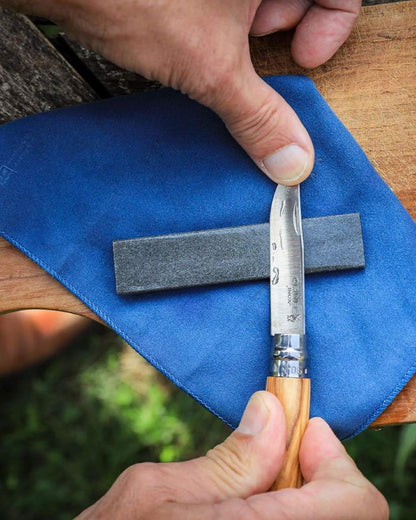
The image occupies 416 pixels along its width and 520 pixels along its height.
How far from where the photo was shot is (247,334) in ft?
2.72

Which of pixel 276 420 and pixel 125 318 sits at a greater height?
pixel 125 318

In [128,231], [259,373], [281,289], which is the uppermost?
[128,231]

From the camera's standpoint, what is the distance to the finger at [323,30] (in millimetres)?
820

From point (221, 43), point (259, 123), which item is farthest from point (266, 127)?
point (221, 43)

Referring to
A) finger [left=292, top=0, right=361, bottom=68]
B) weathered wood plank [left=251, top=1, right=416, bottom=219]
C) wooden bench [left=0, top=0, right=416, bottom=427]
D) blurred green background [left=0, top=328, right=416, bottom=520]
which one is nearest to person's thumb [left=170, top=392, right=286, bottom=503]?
wooden bench [left=0, top=0, right=416, bottom=427]

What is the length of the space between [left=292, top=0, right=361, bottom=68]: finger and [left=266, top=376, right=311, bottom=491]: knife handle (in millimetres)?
467

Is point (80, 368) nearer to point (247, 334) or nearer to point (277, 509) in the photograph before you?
point (247, 334)

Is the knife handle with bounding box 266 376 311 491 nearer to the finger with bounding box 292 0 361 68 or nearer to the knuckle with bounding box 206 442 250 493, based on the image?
the knuckle with bounding box 206 442 250 493

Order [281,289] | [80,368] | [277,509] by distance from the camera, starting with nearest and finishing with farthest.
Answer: [277,509] < [281,289] < [80,368]

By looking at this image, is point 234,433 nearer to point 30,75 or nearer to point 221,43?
point 221,43

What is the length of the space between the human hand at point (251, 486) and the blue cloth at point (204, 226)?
0.12 metres

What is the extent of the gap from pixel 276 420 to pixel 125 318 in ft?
0.89

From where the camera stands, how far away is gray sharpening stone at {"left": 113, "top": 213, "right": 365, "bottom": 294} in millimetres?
815

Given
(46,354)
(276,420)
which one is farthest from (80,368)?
(276,420)
